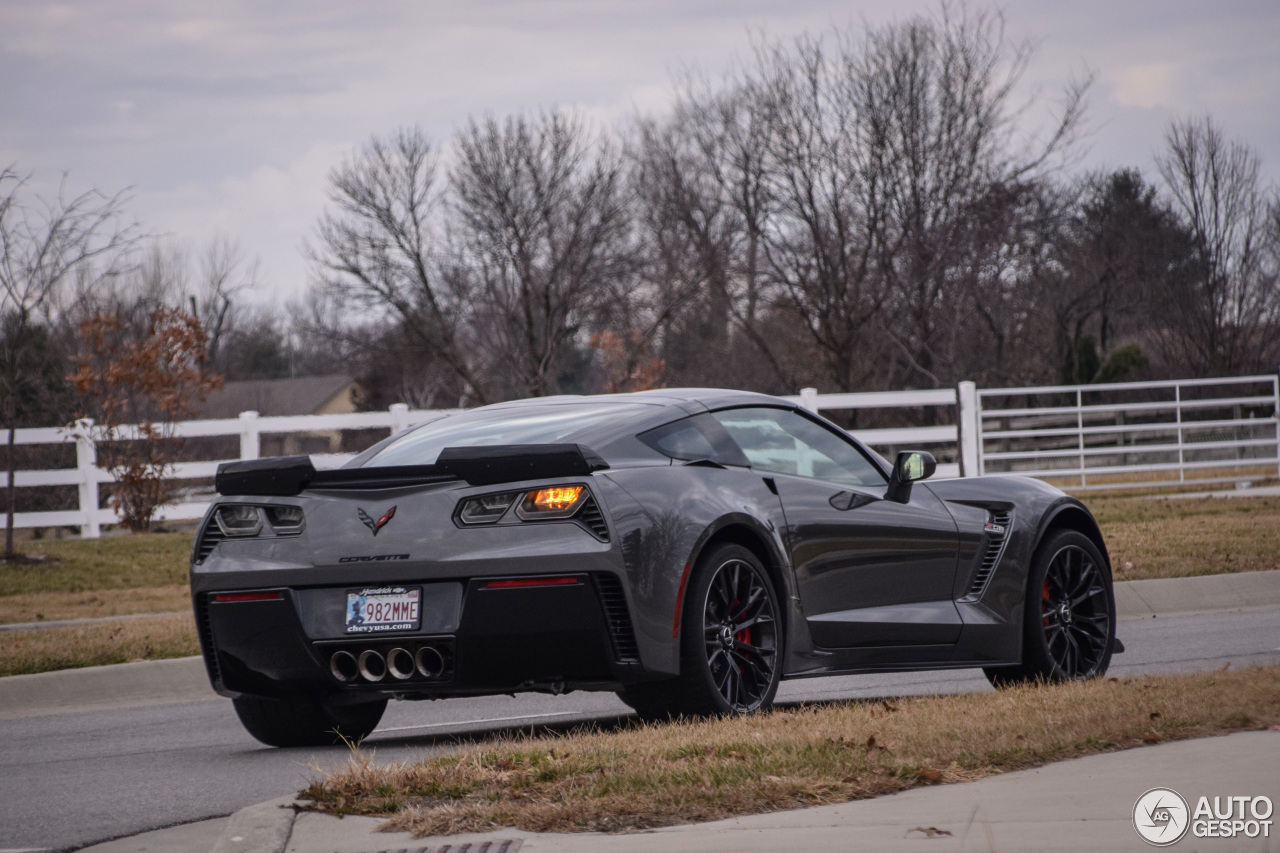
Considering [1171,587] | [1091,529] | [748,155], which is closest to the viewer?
[1091,529]

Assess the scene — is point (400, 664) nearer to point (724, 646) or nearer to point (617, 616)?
point (617, 616)

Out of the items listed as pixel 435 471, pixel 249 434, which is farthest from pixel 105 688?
pixel 249 434

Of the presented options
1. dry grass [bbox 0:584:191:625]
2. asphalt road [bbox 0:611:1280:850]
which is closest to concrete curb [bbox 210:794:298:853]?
asphalt road [bbox 0:611:1280:850]

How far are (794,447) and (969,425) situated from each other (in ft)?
54.5

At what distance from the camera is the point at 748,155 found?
35375mm

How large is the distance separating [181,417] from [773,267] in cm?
1662

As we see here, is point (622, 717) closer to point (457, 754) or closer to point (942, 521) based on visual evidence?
point (942, 521)

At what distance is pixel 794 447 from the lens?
747 centimetres

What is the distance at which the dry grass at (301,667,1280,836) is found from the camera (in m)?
4.63

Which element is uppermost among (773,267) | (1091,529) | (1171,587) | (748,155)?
(748,155)

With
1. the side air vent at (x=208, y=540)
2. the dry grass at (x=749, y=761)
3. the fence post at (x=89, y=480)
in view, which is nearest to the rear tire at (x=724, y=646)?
the dry grass at (x=749, y=761)

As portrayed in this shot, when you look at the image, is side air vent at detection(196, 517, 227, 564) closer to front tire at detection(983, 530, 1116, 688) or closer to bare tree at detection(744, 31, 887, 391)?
front tire at detection(983, 530, 1116, 688)

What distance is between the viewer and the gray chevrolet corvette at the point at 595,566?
6.05 metres

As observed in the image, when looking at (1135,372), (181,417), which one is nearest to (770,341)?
(1135,372)
